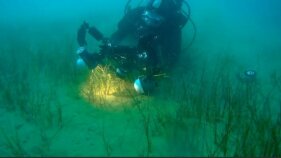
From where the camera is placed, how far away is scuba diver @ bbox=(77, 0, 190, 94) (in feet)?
19.5

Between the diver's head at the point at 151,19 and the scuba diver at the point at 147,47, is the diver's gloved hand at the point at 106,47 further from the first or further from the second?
the diver's head at the point at 151,19

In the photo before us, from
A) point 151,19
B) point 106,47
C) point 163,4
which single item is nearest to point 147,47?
point 151,19

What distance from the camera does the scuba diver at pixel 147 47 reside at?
5.94 meters

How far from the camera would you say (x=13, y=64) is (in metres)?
7.96

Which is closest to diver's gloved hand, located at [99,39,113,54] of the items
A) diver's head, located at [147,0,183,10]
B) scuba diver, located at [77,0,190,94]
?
scuba diver, located at [77,0,190,94]

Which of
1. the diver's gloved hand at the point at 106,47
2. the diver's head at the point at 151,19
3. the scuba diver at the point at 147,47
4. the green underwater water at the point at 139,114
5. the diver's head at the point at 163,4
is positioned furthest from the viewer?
the diver's head at the point at 163,4

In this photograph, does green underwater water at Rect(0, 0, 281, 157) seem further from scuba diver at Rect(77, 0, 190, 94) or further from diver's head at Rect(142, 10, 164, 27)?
diver's head at Rect(142, 10, 164, 27)

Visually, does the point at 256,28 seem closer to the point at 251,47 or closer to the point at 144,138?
the point at 251,47

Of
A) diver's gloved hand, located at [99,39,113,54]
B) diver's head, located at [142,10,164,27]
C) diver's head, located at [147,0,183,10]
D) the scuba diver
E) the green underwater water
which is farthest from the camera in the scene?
diver's head, located at [147,0,183,10]

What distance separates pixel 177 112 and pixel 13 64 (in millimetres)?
5269

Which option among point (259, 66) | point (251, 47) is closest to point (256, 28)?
point (251, 47)

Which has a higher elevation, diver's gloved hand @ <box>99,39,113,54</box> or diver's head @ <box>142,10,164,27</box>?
diver's head @ <box>142,10,164,27</box>

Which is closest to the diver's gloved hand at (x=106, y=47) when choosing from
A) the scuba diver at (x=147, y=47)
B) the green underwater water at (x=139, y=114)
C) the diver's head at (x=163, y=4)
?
the scuba diver at (x=147, y=47)

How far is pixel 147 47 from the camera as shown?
6.00m
